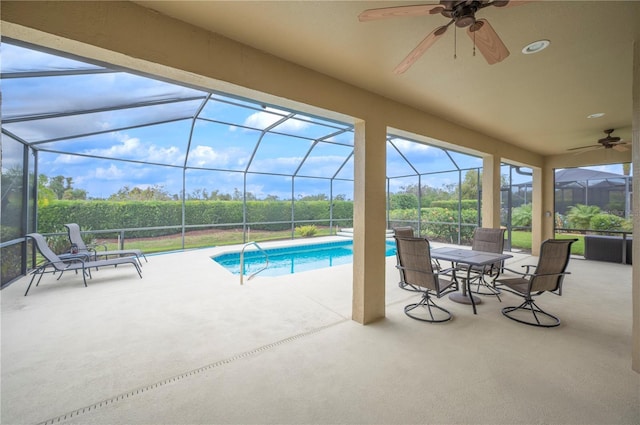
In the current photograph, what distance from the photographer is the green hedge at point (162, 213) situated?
7.47 metres

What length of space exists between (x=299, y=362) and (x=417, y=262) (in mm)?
1805

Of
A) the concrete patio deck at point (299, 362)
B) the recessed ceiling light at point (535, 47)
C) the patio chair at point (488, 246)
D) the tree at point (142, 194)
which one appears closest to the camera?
the concrete patio deck at point (299, 362)

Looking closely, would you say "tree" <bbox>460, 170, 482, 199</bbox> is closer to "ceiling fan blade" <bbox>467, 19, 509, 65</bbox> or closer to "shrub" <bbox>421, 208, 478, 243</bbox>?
"shrub" <bbox>421, 208, 478, 243</bbox>

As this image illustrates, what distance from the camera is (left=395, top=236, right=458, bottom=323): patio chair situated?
3.16m

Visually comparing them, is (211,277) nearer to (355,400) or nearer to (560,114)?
(355,400)

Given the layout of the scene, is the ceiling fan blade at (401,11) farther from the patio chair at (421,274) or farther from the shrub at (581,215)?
the shrub at (581,215)

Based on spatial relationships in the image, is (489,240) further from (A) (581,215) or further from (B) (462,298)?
(A) (581,215)

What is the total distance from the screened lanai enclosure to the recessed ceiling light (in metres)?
2.04

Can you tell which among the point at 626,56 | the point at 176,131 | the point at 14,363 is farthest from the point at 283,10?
the point at 176,131

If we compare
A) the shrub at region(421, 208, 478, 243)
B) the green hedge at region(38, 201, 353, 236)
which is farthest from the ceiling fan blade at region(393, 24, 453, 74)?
the green hedge at region(38, 201, 353, 236)

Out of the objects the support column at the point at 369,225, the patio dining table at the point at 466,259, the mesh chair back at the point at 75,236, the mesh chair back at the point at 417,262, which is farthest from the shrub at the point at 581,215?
the mesh chair back at the point at 75,236

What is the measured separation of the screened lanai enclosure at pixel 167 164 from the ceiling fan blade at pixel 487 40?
1869 millimetres

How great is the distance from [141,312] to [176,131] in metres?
5.54

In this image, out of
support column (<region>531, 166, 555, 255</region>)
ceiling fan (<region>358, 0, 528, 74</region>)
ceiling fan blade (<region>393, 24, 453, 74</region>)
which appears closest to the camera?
ceiling fan (<region>358, 0, 528, 74</region>)
